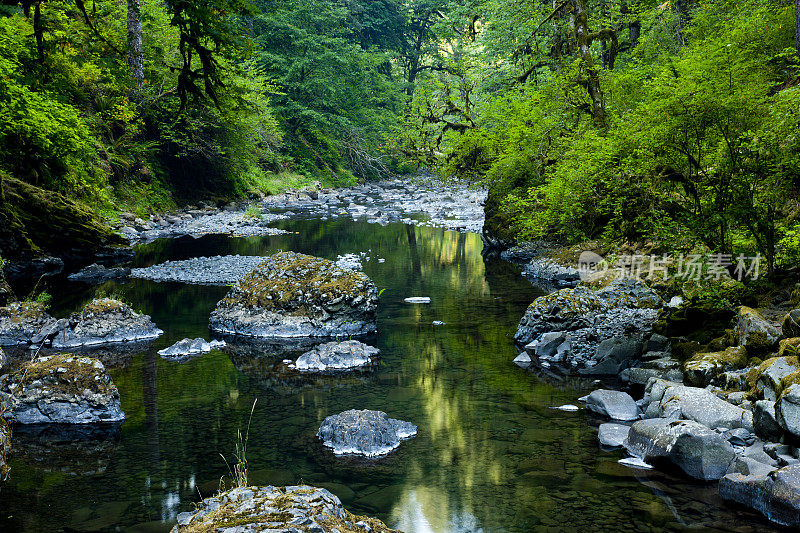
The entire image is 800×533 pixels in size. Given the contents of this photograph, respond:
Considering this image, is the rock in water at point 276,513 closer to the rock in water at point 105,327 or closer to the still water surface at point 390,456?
the still water surface at point 390,456

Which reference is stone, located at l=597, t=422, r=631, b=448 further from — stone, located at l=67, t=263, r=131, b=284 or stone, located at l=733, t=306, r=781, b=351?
stone, located at l=67, t=263, r=131, b=284

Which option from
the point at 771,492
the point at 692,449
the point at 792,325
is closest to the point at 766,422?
the point at 692,449

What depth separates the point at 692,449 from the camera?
636cm

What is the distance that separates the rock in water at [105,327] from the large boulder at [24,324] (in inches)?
14.6

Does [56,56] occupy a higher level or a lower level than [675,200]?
higher

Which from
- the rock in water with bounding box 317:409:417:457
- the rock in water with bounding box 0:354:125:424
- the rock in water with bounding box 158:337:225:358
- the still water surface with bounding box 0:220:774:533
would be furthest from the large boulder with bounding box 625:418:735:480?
the rock in water with bounding box 158:337:225:358

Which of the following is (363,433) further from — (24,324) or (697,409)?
(24,324)

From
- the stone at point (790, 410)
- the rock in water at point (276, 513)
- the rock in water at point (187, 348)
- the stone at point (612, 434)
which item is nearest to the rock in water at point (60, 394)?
the rock in water at point (187, 348)

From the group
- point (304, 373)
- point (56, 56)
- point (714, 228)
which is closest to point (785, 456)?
point (714, 228)

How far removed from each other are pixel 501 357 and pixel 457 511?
17.1ft

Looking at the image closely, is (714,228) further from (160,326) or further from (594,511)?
(160,326)

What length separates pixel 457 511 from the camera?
5.95 metres

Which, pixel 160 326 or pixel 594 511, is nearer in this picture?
pixel 594 511

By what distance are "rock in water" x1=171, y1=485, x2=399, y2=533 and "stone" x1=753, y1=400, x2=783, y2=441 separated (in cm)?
458
